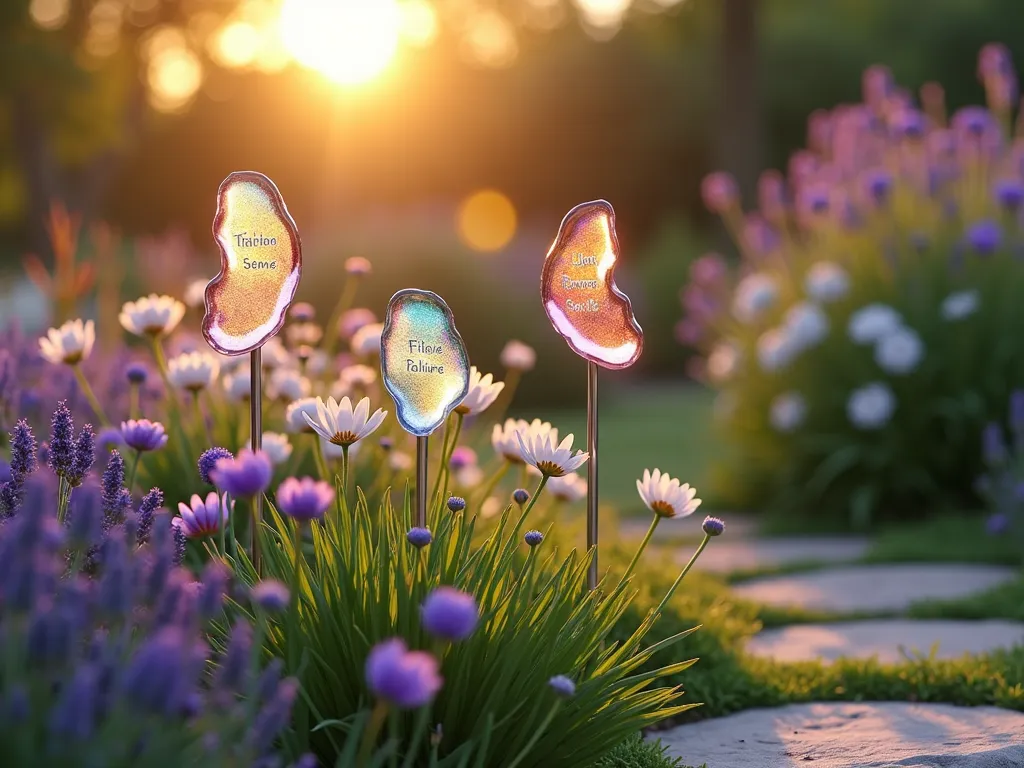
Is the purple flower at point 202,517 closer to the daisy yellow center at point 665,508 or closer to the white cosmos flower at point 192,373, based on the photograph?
the white cosmos flower at point 192,373

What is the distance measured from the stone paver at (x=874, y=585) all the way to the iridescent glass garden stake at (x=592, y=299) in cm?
174

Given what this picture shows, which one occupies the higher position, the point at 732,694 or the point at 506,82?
the point at 506,82

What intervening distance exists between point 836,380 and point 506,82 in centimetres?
1898

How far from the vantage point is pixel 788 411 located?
576cm

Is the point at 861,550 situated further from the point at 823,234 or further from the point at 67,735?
the point at 67,735

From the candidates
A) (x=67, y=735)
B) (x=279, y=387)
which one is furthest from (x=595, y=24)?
(x=67, y=735)

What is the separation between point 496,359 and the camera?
11.1 m

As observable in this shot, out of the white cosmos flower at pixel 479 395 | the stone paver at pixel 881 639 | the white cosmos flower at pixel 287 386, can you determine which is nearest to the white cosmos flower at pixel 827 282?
the stone paver at pixel 881 639

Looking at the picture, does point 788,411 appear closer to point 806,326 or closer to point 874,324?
point 806,326

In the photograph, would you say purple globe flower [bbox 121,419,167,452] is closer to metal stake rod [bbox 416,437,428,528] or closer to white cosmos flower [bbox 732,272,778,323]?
metal stake rod [bbox 416,437,428,528]

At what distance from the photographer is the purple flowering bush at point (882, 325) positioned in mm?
5531

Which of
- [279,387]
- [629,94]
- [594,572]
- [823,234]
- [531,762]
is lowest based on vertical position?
[531,762]

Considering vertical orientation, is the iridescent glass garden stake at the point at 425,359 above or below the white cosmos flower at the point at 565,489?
above

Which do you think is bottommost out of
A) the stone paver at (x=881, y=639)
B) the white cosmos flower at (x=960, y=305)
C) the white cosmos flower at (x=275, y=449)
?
the stone paver at (x=881, y=639)
